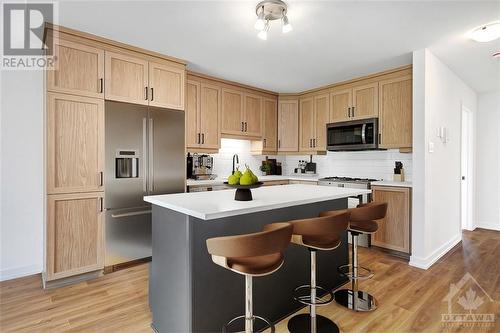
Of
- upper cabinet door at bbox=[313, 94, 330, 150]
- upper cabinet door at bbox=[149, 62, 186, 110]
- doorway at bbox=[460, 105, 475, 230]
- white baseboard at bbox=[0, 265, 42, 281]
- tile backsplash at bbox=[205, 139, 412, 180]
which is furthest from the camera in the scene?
doorway at bbox=[460, 105, 475, 230]

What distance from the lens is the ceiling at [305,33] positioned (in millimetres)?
2252

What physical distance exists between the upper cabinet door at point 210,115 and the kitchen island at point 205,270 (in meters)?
2.03

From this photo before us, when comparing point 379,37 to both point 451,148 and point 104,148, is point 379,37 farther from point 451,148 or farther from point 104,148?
point 104,148

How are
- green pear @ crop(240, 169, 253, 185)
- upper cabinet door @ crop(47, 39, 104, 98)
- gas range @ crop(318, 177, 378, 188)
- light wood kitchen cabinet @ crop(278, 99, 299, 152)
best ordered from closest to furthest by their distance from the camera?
green pear @ crop(240, 169, 253, 185)
upper cabinet door @ crop(47, 39, 104, 98)
gas range @ crop(318, 177, 378, 188)
light wood kitchen cabinet @ crop(278, 99, 299, 152)

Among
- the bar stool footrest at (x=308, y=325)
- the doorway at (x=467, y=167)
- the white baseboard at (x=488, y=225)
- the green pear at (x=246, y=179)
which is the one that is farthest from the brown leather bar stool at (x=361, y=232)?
the white baseboard at (x=488, y=225)

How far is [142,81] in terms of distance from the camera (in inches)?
124

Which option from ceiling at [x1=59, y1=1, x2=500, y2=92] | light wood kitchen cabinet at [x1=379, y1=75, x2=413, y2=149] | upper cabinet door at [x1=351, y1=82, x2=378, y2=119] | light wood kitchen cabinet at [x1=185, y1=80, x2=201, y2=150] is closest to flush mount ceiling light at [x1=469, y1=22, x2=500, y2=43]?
ceiling at [x1=59, y1=1, x2=500, y2=92]

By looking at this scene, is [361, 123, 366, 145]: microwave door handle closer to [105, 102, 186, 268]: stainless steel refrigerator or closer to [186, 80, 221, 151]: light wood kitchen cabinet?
[186, 80, 221, 151]: light wood kitchen cabinet

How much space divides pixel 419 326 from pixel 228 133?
11.0ft

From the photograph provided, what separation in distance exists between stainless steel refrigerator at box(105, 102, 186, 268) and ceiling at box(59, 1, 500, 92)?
2.63 feet

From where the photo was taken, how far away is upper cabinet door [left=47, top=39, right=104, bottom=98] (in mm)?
2627

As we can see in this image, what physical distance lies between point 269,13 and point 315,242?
185 cm

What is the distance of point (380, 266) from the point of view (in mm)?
3184

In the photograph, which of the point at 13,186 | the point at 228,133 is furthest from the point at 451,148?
the point at 13,186
